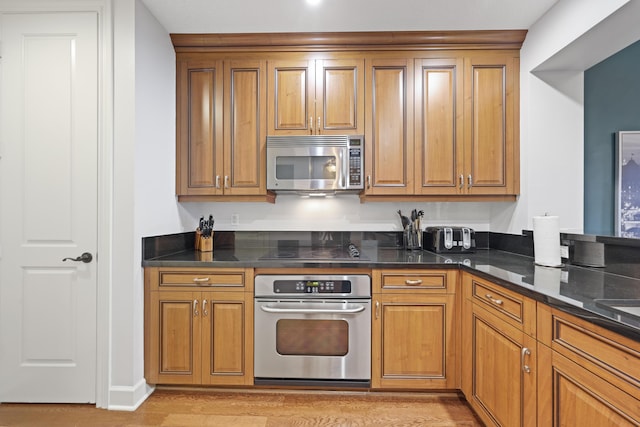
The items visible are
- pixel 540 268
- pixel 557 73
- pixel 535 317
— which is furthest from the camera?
pixel 557 73

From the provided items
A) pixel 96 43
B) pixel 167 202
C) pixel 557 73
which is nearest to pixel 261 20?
pixel 96 43

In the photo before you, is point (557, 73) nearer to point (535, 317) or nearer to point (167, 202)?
point (535, 317)

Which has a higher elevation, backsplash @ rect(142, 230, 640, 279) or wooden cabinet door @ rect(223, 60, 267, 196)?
wooden cabinet door @ rect(223, 60, 267, 196)

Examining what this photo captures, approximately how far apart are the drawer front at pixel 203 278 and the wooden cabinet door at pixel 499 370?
1.46 meters

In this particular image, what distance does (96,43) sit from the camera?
6.70ft

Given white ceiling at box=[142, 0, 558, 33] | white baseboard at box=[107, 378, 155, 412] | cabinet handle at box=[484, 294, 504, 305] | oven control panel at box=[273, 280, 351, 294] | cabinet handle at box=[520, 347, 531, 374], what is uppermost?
white ceiling at box=[142, 0, 558, 33]

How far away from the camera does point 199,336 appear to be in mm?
2150

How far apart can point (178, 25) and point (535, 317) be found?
280 cm

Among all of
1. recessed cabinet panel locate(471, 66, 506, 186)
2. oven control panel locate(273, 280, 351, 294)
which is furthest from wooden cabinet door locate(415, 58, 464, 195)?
oven control panel locate(273, 280, 351, 294)

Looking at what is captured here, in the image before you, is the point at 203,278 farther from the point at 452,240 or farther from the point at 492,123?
the point at 492,123

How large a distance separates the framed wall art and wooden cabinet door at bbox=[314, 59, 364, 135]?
1917mm

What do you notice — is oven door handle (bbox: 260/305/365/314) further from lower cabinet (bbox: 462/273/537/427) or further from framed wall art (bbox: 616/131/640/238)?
framed wall art (bbox: 616/131/640/238)

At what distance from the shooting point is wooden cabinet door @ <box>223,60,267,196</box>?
8.31ft

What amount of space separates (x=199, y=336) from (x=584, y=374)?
6.53 feet
